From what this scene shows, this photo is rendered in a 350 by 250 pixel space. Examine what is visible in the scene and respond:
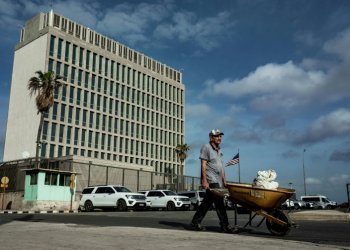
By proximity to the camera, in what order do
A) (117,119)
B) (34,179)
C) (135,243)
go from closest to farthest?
(135,243)
(34,179)
(117,119)

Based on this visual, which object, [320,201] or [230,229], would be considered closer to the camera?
[230,229]

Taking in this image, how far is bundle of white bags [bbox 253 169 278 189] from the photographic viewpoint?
7797mm

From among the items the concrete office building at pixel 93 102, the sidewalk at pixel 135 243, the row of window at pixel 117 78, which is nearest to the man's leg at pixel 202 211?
the sidewalk at pixel 135 243

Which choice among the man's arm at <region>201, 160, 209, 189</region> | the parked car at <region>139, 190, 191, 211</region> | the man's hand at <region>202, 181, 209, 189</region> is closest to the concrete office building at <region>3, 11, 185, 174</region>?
the parked car at <region>139, 190, 191, 211</region>

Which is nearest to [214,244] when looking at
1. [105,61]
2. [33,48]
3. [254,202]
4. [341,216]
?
[254,202]

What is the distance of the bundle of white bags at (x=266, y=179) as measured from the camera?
7797 millimetres

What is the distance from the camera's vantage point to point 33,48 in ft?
230

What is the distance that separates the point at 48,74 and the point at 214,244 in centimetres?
4341

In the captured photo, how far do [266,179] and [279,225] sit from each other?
878 mm

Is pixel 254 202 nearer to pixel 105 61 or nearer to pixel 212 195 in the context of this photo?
pixel 212 195

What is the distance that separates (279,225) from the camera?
771cm

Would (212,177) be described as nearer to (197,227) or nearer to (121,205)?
(197,227)

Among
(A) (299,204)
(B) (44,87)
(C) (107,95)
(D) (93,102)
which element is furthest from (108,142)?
(A) (299,204)

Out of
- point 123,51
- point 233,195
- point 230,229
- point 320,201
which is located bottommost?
point 230,229
